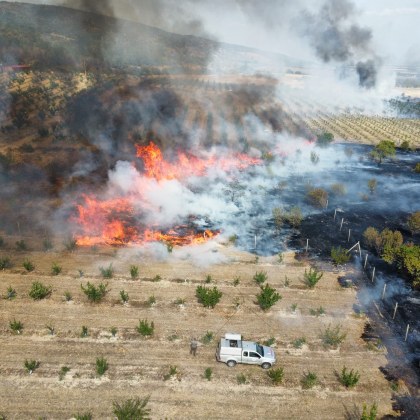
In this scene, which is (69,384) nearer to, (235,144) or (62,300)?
(62,300)

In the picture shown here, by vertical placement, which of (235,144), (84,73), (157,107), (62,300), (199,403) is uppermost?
(84,73)

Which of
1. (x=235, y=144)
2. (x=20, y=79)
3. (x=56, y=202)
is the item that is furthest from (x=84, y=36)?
(x=56, y=202)

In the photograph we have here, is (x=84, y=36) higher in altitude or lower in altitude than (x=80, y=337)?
higher

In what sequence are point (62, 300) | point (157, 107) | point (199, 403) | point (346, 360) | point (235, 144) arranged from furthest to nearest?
point (157, 107), point (235, 144), point (62, 300), point (346, 360), point (199, 403)

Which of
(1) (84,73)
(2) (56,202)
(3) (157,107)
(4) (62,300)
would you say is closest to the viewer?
(4) (62,300)

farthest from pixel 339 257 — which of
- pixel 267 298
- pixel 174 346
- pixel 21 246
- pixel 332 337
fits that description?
pixel 21 246

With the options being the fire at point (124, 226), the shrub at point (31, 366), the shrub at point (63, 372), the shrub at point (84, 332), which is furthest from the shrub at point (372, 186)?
the shrub at point (31, 366)

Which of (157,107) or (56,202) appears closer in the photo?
(56,202)

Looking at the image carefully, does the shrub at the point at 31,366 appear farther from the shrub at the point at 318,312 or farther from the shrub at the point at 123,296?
the shrub at the point at 318,312
